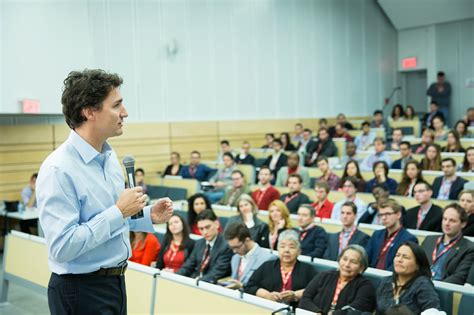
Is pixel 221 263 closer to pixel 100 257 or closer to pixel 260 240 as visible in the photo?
pixel 260 240

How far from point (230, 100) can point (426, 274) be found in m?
8.39

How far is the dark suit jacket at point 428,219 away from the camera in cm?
507

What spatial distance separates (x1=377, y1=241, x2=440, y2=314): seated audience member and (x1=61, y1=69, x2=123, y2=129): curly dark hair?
2334 millimetres

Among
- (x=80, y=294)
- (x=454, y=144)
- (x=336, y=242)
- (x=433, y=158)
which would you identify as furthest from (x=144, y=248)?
(x=454, y=144)

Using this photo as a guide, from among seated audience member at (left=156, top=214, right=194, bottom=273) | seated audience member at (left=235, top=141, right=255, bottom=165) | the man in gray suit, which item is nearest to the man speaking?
the man in gray suit

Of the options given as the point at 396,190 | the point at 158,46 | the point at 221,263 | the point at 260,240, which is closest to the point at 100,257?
the point at 221,263

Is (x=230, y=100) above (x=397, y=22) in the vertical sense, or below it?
below

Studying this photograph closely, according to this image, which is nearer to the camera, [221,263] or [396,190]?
[221,263]

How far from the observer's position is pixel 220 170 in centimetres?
906

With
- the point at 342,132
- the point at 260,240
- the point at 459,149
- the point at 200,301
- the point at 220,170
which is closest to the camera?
the point at 200,301

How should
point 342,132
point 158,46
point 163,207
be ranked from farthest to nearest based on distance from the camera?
point 342,132 → point 158,46 → point 163,207

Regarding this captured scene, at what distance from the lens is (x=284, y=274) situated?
391 cm

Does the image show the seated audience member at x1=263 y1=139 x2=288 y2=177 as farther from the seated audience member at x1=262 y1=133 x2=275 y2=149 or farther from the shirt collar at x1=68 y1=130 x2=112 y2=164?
the shirt collar at x1=68 y1=130 x2=112 y2=164

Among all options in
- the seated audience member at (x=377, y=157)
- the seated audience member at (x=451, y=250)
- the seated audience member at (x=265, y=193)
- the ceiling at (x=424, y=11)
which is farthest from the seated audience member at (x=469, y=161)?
the ceiling at (x=424, y=11)
